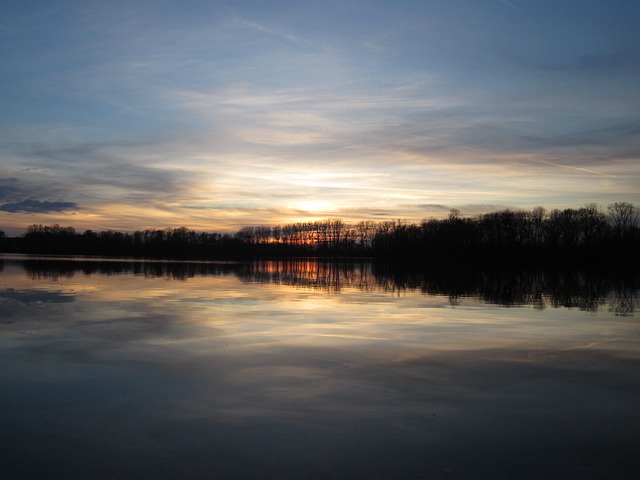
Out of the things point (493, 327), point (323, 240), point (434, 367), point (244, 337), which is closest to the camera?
point (434, 367)

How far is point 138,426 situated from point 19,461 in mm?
1390

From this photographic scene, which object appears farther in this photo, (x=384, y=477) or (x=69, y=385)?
(x=69, y=385)

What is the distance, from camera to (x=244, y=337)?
1307 cm

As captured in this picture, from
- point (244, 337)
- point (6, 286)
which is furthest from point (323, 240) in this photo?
point (244, 337)

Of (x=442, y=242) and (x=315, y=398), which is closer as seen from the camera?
(x=315, y=398)

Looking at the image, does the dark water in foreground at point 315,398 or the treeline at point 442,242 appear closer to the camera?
the dark water in foreground at point 315,398

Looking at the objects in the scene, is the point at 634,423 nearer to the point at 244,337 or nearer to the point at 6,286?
the point at 244,337

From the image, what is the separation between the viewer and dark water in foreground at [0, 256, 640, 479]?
5.68 metres

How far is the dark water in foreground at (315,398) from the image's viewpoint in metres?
5.68

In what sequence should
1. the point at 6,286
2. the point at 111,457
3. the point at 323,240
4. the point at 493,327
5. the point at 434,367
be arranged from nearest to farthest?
the point at 111,457 → the point at 434,367 → the point at 493,327 → the point at 6,286 → the point at 323,240

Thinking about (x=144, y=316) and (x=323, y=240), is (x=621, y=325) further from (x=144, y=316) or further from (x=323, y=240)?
(x=323, y=240)

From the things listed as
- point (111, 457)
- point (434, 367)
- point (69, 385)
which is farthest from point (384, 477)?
point (69, 385)

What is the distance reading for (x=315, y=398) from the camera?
7996 mm

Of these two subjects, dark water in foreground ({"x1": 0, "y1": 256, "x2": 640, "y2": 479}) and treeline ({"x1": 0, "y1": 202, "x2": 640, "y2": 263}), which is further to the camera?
treeline ({"x1": 0, "y1": 202, "x2": 640, "y2": 263})
